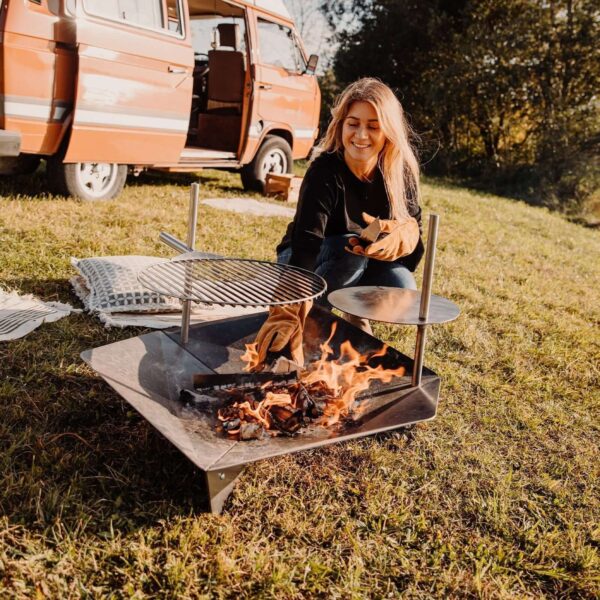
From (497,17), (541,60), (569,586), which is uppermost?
(497,17)

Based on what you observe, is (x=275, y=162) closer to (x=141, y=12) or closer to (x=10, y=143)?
(x=141, y=12)

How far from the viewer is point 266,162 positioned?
7238mm

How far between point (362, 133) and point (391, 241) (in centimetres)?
48

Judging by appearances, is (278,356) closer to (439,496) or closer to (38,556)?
(439,496)

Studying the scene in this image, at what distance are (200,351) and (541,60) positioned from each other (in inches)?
450

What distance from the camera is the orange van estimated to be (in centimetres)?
440

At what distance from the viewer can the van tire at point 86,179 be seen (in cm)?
512

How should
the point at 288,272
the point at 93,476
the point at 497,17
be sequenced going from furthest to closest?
the point at 497,17
the point at 288,272
the point at 93,476

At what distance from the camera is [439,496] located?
2137mm

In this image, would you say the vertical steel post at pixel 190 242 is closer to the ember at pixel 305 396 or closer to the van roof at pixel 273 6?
the ember at pixel 305 396

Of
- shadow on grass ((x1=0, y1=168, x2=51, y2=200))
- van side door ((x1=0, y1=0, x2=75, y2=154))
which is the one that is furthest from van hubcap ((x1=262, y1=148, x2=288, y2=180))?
van side door ((x1=0, y1=0, x2=75, y2=154))

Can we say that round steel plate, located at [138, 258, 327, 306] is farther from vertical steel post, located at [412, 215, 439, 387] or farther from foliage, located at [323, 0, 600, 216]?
foliage, located at [323, 0, 600, 216]

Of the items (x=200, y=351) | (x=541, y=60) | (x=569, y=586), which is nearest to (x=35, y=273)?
(x=200, y=351)

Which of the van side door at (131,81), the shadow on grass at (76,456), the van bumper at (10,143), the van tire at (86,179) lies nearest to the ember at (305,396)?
the shadow on grass at (76,456)
